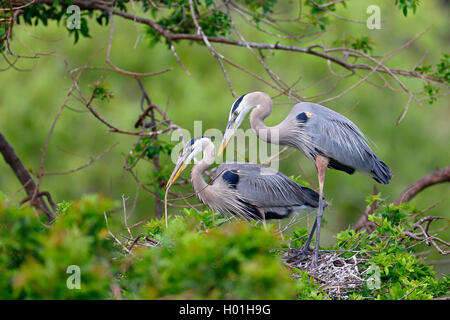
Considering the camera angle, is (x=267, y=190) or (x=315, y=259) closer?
(x=315, y=259)

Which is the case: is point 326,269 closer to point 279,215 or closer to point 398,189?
point 279,215

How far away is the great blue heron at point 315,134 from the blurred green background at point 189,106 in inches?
343

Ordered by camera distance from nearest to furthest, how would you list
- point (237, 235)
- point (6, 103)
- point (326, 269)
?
point (237, 235) → point (326, 269) → point (6, 103)

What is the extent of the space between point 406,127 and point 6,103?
34.5ft

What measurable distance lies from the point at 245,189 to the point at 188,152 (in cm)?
67

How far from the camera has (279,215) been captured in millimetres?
6215

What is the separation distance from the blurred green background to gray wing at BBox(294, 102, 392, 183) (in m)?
8.69

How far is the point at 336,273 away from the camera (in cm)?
507

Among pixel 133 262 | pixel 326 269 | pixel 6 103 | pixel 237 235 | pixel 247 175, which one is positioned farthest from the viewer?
pixel 6 103

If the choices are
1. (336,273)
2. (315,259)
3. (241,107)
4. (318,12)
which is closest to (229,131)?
(241,107)

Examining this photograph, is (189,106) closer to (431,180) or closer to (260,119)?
(431,180)

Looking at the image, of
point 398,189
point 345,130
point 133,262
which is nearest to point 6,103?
point 398,189

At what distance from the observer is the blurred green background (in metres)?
14.8
